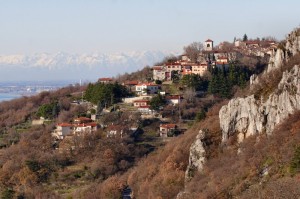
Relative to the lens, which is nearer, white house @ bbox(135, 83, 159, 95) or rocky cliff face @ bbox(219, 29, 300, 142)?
rocky cliff face @ bbox(219, 29, 300, 142)

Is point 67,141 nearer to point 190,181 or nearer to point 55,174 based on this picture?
point 55,174

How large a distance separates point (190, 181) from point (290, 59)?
29.1 ft

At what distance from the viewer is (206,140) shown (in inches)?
1353

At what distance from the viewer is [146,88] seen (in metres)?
59.1

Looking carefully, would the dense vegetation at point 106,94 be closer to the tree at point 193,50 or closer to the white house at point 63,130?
the white house at point 63,130

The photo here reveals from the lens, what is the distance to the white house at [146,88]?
194 ft

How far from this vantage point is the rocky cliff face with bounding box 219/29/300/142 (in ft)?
93.3

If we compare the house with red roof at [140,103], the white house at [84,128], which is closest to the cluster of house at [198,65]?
the house with red roof at [140,103]

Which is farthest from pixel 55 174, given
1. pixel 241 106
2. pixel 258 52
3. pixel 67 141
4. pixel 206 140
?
pixel 258 52

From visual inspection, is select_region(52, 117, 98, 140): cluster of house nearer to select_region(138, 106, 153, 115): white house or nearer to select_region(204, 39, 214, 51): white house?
select_region(138, 106, 153, 115): white house

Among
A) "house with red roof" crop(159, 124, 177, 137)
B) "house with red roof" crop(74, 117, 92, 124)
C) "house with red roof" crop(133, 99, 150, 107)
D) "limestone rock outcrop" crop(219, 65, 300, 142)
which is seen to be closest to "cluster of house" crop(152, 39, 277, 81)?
"house with red roof" crop(133, 99, 150, 107)

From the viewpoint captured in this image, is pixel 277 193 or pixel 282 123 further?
pixel 282 123

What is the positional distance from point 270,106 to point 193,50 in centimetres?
4486

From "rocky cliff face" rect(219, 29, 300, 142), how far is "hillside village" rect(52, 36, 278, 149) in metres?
11.7
